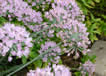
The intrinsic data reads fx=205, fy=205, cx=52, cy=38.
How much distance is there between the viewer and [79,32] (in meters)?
1.58

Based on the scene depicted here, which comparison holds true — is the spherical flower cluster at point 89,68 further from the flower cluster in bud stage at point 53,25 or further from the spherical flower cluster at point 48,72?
the spherical flower cluster at point 48,72

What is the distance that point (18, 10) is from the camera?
1533 mm

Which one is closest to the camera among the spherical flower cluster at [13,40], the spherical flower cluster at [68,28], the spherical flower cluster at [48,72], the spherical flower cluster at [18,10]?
the spherical flower cluster at [48,72]

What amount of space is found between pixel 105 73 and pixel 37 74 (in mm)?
2040

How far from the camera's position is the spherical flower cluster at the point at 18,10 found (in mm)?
1462

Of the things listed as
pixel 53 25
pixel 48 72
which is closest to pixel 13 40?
pixel 48 72

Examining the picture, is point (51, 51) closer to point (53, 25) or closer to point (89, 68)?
point (53, 25)

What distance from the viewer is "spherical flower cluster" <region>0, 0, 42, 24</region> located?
4.80 ft

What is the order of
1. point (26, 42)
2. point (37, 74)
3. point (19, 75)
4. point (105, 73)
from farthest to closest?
point (105, 73)
point (19, 75)
point (26, 42)
point (37, 74)

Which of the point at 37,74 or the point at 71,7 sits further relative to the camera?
the point at 71,7

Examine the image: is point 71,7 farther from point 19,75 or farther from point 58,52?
point 19,75

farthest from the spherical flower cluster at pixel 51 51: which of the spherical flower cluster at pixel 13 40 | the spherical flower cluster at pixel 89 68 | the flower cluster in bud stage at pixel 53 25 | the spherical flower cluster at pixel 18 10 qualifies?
the spherical flower cluster at pixel 89 68

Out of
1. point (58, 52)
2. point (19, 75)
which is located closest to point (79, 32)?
point (58, 52)

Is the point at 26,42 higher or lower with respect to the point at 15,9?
lower
